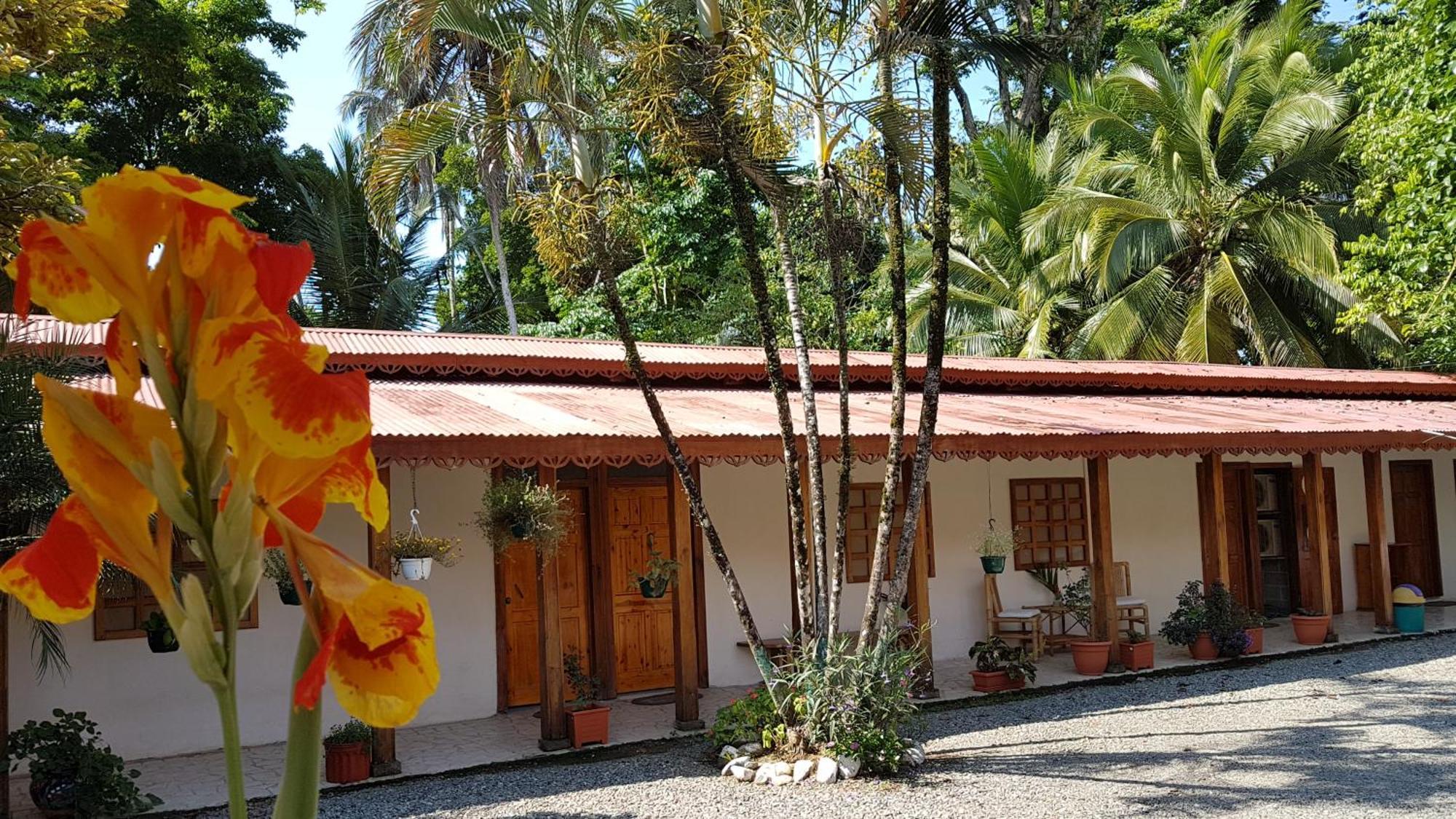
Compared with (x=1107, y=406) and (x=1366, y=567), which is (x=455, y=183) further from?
(x=1366, y=567)

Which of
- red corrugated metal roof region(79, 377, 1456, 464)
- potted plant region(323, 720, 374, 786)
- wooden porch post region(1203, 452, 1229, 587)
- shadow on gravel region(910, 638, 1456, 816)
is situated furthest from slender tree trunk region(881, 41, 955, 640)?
wooden porch post region(1203, 452, 1229, 587)

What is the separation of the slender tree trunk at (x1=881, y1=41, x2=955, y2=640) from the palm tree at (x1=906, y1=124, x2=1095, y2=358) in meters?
14.6

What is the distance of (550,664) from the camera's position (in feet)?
28.9

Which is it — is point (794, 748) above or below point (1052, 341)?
below

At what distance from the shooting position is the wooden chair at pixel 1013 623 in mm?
11914

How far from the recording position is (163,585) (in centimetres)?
69

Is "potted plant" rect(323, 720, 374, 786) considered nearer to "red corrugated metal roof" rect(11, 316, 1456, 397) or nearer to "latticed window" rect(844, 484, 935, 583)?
"red corrugated metal roof" rect(11, 316, 1456, 397)

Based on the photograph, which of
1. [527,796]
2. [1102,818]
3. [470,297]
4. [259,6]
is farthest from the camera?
[470,297]

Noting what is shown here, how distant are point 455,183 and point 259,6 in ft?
18.3

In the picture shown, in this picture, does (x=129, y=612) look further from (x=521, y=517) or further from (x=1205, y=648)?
(x=1205, y=648)

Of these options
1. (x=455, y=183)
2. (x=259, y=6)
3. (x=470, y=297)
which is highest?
(x=259, y=6)

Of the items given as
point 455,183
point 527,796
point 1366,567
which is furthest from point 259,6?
point 1366,567

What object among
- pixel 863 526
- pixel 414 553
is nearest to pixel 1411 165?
pixel 863 526

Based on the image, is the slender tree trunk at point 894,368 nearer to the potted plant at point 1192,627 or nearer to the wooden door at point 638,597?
the wooden door at point 638,597
